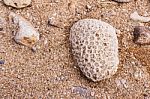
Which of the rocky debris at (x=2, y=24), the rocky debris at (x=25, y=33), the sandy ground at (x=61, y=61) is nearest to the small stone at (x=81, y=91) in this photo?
the sandy ground at (x=61, y=61)

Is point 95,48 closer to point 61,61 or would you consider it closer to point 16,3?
point 61,61

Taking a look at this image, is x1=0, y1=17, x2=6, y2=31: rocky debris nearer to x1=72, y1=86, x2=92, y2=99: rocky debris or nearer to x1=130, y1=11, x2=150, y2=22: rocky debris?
x1=72, y1=86, x2=92, y2=99: rocky debris

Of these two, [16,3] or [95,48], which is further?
[16,3]

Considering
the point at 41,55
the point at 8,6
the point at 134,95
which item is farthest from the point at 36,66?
the point at 134,95

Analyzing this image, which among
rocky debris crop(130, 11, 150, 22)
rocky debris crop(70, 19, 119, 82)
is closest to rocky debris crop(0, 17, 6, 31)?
rocky debris crop(70, 19, 119, 82)

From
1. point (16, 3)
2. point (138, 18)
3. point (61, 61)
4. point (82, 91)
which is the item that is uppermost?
point (16, 3)

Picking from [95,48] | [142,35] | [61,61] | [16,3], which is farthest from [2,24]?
[142,35]

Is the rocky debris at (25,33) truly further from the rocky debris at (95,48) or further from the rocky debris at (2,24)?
the rocky debris at (95,48)
